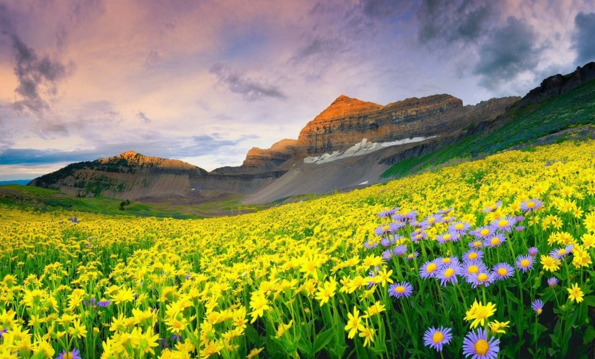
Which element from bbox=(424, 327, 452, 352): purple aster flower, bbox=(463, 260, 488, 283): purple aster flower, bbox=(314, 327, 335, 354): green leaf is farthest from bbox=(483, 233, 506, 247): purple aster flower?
bbox=(314, 327, 335, 354): green leaf

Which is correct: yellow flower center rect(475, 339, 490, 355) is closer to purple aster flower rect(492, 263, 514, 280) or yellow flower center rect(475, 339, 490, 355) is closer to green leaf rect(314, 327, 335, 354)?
purple aster flower rect(492, 263, 514, 280)

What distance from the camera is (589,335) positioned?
7.62 ft

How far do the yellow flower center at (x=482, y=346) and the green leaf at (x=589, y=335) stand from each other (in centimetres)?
110

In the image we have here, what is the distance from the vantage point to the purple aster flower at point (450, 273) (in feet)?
8.46

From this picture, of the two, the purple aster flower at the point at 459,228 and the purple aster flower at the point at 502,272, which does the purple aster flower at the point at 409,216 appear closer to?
the purple aster flower at the point at 459,228

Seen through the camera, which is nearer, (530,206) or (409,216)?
(530,206)

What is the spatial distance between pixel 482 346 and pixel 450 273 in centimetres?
79

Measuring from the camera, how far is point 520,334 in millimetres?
2436

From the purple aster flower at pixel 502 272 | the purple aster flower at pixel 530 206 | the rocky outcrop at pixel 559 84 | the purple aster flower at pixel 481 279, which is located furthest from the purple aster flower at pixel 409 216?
the rocky outcrop at pixel 559 84

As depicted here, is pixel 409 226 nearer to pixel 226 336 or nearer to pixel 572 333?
pixel 572 333

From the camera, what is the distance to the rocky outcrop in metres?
102

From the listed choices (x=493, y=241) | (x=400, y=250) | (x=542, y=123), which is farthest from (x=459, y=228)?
(x=542, y=123)

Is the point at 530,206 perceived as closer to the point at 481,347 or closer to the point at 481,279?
the point at 481,279

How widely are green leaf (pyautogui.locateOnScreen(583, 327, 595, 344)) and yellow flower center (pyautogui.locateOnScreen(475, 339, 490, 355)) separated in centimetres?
110
